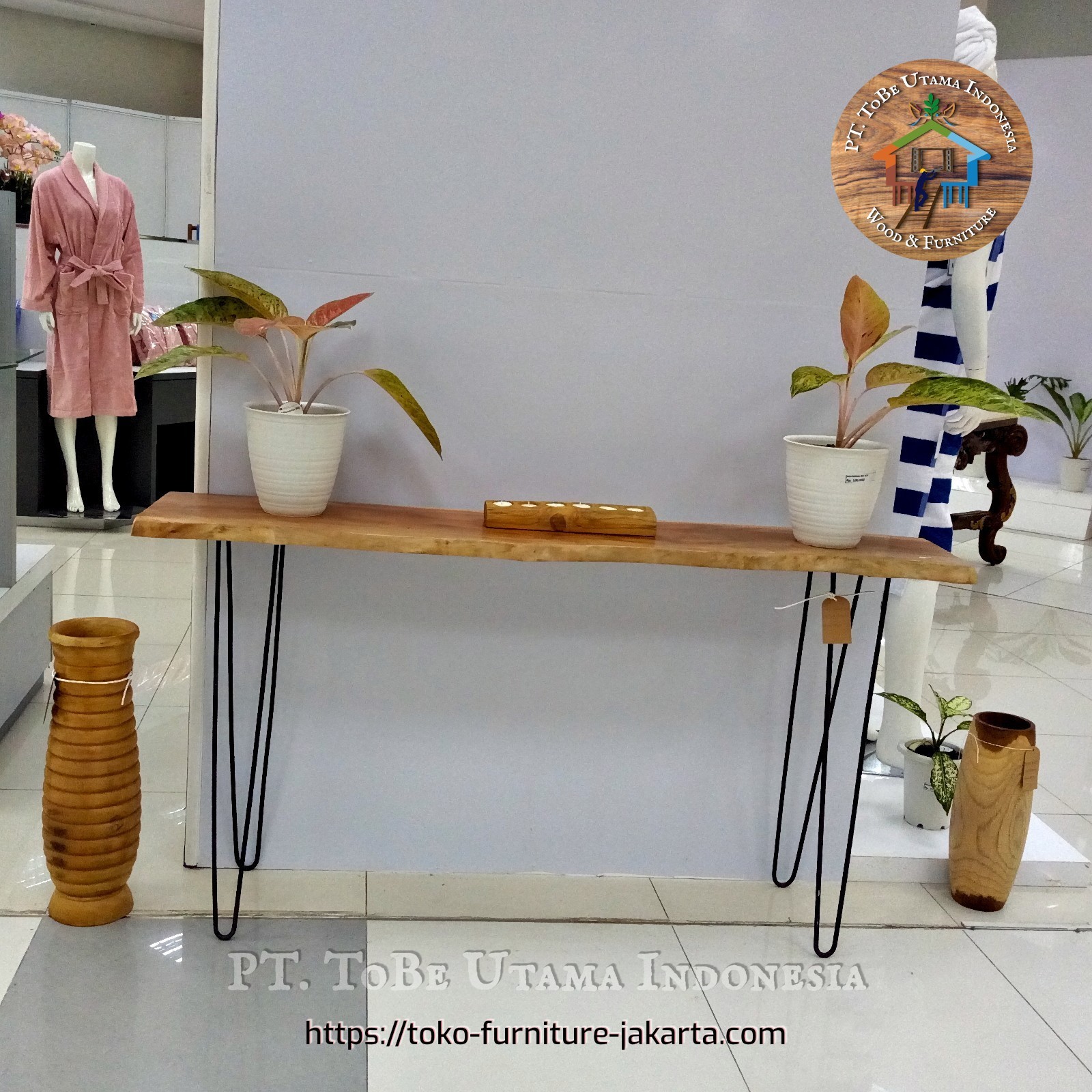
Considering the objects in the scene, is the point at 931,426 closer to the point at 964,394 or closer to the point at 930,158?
the point at 930,158

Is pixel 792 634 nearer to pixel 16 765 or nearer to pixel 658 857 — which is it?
pixel 658 857

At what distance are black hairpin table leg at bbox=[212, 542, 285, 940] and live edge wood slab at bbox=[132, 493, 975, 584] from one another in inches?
6.2

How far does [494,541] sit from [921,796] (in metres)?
1.32

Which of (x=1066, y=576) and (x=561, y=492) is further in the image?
(x=1066, y=576)

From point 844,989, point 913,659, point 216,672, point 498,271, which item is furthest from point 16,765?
point 913,659

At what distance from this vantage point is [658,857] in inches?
97.0

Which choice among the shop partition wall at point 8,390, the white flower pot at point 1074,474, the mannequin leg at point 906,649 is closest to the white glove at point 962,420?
the mannequin leg at point 906,649

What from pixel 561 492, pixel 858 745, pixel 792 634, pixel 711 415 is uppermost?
pixel 711 415

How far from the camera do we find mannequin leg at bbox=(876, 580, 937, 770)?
2934 mm

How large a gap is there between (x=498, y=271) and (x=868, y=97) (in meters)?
0.76

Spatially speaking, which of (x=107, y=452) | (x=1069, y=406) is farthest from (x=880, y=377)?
(x=1069, y=406)

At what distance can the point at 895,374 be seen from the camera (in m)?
2.00

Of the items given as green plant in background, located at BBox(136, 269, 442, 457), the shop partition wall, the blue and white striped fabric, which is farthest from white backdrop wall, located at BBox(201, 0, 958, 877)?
the shop partition wall

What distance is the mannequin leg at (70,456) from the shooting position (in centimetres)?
531
